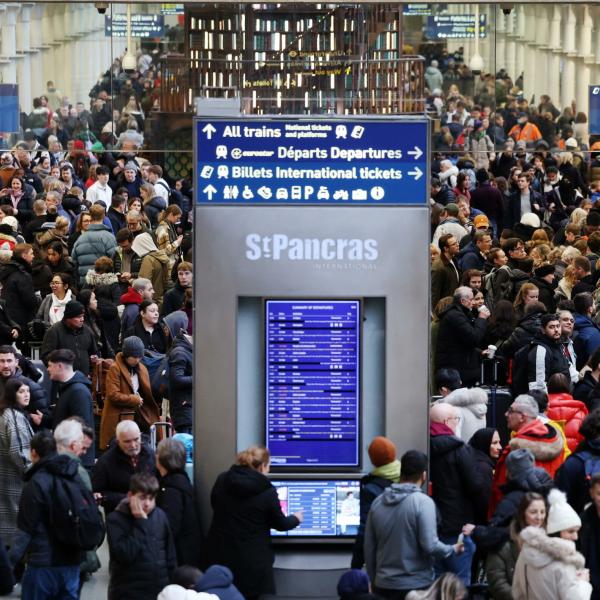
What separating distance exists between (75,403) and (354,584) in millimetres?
3949

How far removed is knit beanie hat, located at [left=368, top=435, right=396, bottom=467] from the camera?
36.4 ft

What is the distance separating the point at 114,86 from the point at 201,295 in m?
19.5

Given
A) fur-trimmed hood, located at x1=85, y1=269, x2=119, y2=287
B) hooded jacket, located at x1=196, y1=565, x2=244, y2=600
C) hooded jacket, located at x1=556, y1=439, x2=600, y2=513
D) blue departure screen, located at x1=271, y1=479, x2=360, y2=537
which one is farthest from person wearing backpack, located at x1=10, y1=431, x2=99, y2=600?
fur-trimmed hood, located at x1=85, y1=269, x2=119, y2=287

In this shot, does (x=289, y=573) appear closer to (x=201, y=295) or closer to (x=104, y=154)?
(x=201, y=295)

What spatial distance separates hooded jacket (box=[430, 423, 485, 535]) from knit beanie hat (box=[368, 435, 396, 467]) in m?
0.66

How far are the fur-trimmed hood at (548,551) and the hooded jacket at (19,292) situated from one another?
9.07 meters

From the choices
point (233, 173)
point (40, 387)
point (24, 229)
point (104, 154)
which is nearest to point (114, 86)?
point (104, 154)

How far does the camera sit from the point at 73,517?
35.4ft

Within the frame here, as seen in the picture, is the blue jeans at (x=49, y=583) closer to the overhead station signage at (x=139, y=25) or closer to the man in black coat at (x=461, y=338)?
the man in black coat at (x=461, y=338)

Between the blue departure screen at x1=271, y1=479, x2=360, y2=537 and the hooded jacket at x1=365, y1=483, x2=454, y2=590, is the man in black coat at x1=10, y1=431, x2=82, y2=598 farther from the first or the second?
the hooded jacket at x1=365, y1=483, x2=454, y2=590

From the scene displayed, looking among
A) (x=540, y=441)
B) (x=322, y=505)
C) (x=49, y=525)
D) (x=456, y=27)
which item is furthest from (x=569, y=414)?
(x=456, y=27)

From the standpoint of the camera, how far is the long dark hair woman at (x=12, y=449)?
1257 centimetres

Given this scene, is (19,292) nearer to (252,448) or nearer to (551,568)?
(252,448)

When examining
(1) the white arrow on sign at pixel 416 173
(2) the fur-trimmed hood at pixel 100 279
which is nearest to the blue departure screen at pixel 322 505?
(1) the white arrow on sign at pixel 416 173
